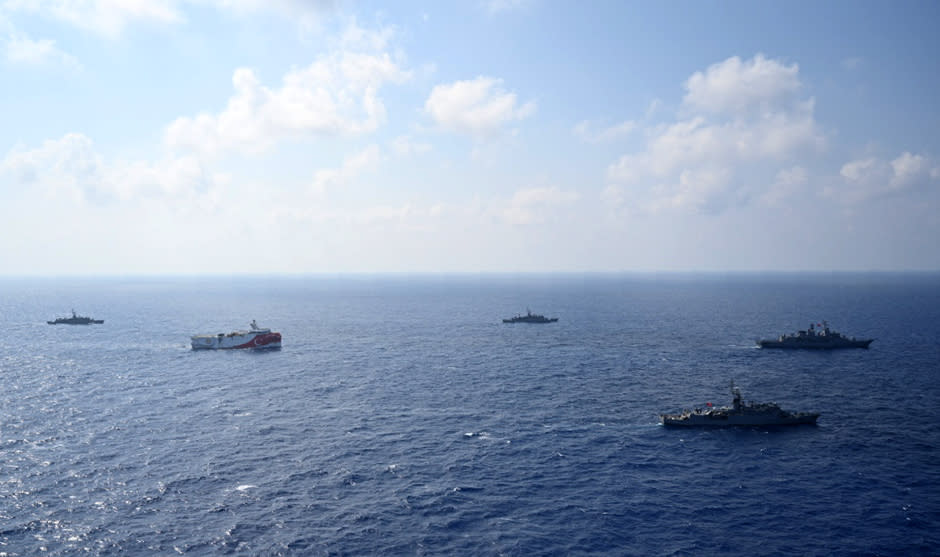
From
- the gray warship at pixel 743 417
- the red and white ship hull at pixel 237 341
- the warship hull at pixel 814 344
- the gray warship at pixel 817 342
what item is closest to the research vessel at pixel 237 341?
the red and white ship hull at pixel 237 341

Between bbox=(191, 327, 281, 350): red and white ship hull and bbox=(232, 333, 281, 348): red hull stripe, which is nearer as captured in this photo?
bbox=(191, 327, 281, 350): red and white ship hull

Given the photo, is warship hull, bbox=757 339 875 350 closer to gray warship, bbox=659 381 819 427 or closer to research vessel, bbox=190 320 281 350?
gray warship, bbox=659 381 819 427

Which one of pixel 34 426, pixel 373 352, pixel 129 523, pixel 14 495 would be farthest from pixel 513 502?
pixel 373 352

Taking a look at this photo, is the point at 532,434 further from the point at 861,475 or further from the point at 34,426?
the point at 34,426

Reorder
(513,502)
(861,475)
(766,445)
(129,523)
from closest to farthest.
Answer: (129,523) < (513,502) < (861,475) < (766,445)

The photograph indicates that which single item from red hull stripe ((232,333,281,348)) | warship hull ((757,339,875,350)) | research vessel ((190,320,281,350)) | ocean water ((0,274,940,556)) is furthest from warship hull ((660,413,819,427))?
research vessel ((190,320,281,350))

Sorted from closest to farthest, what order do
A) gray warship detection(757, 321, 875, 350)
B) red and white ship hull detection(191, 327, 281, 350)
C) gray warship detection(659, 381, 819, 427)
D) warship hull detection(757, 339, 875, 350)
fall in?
gray warship detection(659, 381, 819, 427), warship hull detection(757, 339, 875, 350), gray warship detection(757, 321, 875, 350), red and white ship hull detection(191, 327, 281, 350)
